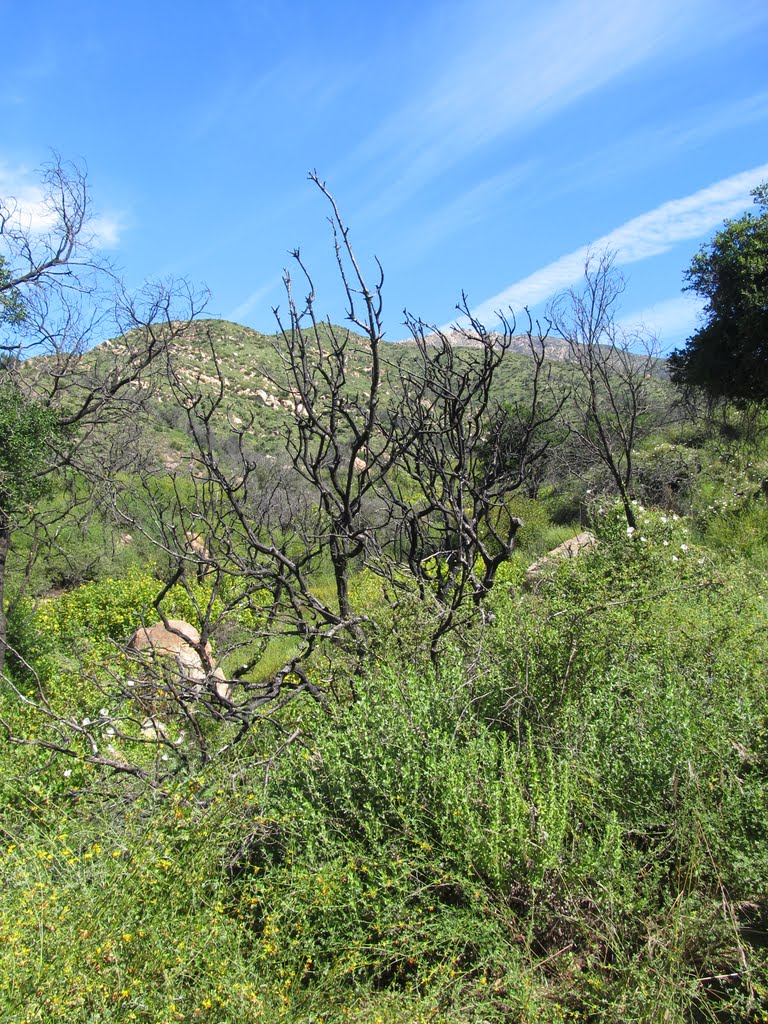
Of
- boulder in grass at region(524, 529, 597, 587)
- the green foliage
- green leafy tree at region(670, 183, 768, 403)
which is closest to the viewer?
boulder in grass at region(524, 529, 597, 587)

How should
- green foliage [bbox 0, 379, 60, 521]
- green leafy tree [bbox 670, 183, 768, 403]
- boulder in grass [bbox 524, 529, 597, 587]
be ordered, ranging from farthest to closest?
green leafy tree [bbox 670, 183, 768, 403], green foliage [bbox 0, 379, 60, 521], boulder in grass [bbox 524, 529, 597, 587]

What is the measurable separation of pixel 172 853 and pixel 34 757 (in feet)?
9.11

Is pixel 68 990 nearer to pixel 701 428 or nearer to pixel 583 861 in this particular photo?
pixel 583 861

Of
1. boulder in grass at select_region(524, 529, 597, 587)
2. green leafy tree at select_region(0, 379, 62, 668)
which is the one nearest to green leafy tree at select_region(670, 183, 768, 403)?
boulder in grass at select_region(524, 529, 597, 587)

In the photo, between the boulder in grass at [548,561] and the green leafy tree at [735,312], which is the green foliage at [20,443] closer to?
the boulder in grass at [548,561]

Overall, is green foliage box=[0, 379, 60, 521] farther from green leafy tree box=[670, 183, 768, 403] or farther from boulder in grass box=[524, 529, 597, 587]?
green leafy tree box=[670, 183, 768, 403]

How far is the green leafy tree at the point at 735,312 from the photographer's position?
421 inches

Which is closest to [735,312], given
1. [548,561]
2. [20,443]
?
[548,561]

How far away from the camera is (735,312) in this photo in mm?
11055

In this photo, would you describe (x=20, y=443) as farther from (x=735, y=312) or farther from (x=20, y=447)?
(x=735, y=312)

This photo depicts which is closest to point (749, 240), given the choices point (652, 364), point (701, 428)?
point (652, 364)

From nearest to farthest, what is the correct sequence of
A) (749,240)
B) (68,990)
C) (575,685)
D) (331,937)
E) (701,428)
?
(68,990) < (331,937) < (575,685) < (749,240) < (701,428)

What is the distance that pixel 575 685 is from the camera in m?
3.76

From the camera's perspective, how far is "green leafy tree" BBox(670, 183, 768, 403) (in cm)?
1070
